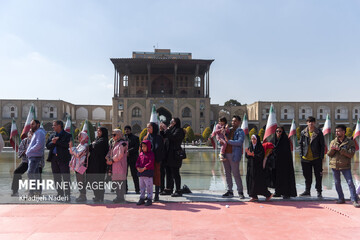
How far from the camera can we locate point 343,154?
4426 mm

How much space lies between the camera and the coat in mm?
4575

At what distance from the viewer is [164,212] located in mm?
3965

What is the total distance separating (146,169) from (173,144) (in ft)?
2.24

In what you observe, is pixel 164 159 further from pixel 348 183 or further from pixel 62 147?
pixel 348 183

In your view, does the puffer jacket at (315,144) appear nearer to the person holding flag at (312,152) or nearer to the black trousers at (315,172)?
the person holding flag at (312,152)

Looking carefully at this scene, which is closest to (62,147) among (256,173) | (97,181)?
(97,181)

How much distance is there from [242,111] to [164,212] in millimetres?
40752

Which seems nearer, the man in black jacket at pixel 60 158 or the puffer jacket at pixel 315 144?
the man in black jacket at pixel 60 158

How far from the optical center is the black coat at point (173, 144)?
4.87m

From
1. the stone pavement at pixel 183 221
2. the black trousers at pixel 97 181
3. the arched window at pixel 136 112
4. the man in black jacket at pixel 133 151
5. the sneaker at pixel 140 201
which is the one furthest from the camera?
the arched window at pixel 136 112

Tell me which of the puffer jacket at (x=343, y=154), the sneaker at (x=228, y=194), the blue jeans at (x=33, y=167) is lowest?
the sneaker at (x=228, y=194)

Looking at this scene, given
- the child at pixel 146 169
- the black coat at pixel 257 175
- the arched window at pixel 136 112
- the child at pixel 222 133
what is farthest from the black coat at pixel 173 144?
the arched window at pixel 136 112

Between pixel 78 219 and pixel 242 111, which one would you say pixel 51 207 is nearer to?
pixel 78 219

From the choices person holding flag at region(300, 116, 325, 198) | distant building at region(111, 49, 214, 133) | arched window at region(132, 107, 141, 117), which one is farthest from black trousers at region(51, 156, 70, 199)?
arched window at region(132, 107, 141, 117)
